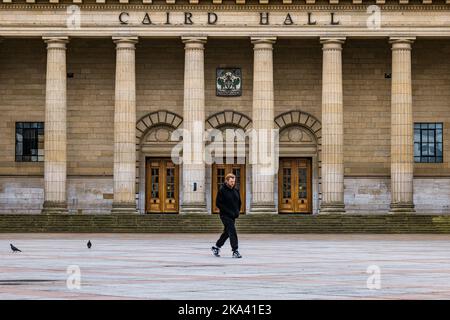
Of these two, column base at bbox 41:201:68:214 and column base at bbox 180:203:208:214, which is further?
column base at bbox 41:201:68:214

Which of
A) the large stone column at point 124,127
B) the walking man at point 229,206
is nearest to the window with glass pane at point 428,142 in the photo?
the large stone column at point 124,127

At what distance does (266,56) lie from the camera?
61062 millimetres

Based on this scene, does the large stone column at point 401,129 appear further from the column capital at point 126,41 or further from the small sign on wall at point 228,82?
the column capital at point 126,41

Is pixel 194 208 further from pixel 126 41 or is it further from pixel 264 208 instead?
pixel 126 41

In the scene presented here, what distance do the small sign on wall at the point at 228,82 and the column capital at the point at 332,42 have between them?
21.4 ft

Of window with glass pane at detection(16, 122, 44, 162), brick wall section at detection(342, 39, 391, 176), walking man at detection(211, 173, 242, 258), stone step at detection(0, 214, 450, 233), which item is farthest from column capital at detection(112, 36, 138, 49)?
walking man at detection(211, 173, 242, 258)

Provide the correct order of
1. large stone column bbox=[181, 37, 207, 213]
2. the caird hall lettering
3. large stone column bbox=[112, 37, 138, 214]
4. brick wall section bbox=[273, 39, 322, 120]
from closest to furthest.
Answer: the caird hall lettering → large stone column bbox=[181, 37, 207, 213] → large stone column bbox=[112, 37, 138, 214] → brick wall section bbox=[273, 39, 322, 120]

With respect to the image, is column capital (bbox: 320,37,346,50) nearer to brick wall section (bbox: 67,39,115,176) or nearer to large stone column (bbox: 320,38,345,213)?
large stone column (bbox: 320,38,345,213)

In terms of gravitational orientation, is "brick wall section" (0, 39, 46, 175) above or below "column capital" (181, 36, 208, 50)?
below

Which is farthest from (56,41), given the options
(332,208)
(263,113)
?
(332,208)

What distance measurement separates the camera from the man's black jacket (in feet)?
102

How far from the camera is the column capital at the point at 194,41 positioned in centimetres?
6062

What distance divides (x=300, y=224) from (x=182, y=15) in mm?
12794
